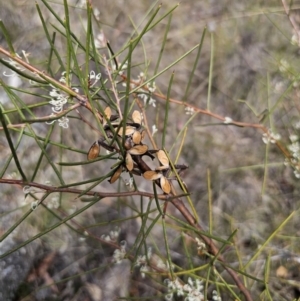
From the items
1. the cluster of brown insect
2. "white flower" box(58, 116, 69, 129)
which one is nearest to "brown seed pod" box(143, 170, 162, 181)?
the cluster of brown insect

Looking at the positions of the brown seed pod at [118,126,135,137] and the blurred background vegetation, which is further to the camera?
the blurred background vegetation

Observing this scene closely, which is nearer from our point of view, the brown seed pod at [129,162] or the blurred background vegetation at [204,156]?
the brown seed pod at [129,162]

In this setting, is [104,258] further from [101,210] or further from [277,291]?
[277,291]

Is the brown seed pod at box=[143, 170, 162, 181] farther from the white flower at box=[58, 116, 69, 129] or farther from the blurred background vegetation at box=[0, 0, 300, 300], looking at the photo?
the blurred background vegetation at box=[0, 0, 300, 300]

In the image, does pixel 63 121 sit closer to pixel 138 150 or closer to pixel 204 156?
pixel 138 150

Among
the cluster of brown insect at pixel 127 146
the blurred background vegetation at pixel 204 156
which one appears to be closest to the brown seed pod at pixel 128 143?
the cluster of brown insect at pixel 127 146

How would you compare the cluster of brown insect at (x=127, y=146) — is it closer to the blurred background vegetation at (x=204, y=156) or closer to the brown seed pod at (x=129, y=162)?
the brown seed pod at (x=129, y=162)
